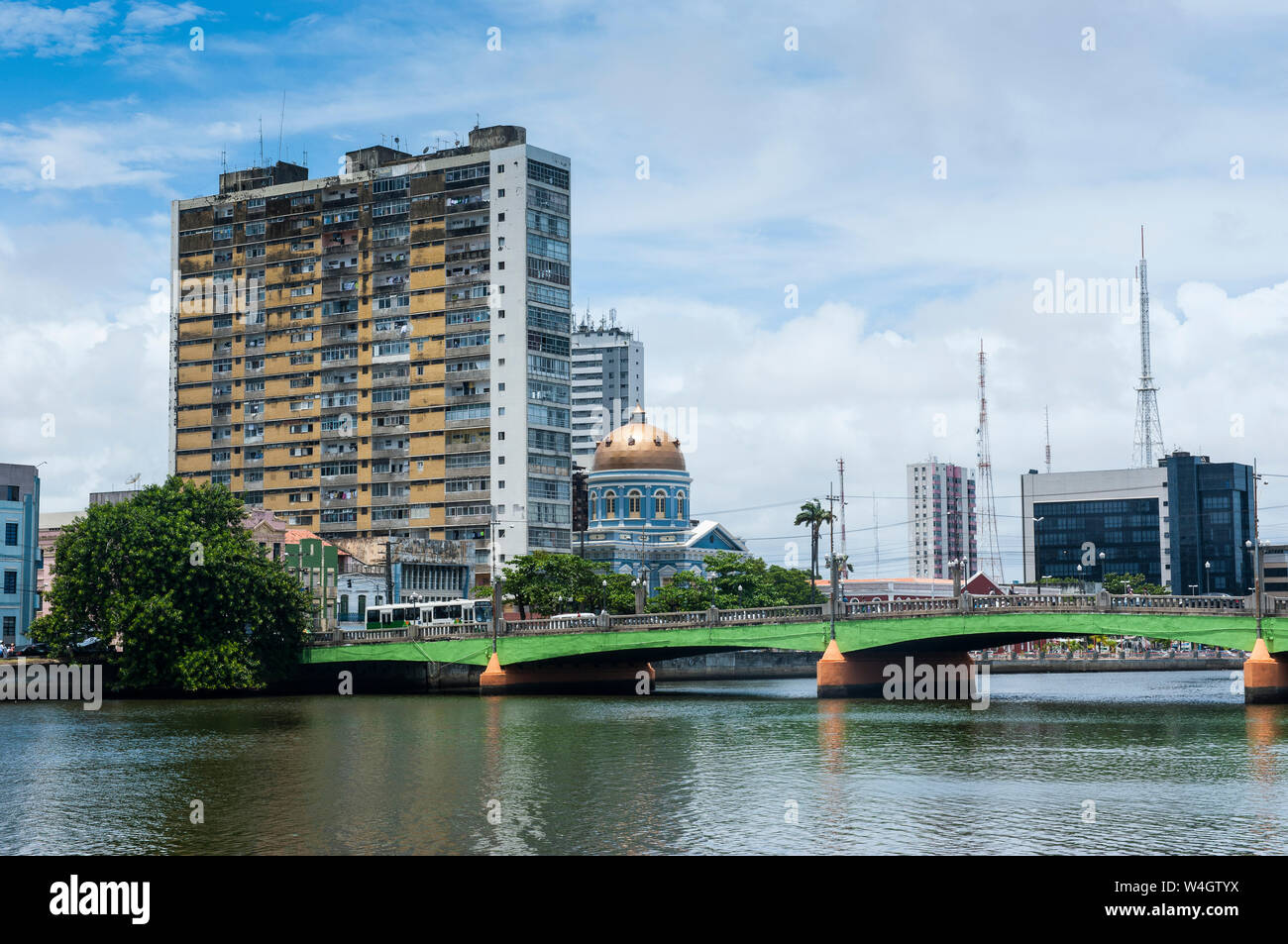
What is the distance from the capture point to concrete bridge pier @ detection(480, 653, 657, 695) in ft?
326

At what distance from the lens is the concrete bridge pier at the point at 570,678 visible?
99.3 meters

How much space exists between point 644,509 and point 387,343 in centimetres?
3258

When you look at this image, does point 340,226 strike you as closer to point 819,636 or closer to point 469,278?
point 469,278

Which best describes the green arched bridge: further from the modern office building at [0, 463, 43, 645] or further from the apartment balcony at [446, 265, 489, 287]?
the apartment balcony at [446, 265, 489, 287]

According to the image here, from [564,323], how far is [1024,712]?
8738 centimetres

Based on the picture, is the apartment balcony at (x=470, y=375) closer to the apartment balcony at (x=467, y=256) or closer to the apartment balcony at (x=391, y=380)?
the apartment balcony at (x=391, y=380)

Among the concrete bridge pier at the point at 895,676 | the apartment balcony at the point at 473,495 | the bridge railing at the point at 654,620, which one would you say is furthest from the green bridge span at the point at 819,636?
the apartment balcony at the point at 473,495

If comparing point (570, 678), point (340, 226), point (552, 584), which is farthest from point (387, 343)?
point (570, 678)

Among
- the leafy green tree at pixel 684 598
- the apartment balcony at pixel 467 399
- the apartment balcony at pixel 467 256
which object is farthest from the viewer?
the apartment balcony at pixel 467 399

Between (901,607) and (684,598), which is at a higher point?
(901,607)

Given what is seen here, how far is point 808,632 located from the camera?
92.8 meters

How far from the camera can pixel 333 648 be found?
335 feet

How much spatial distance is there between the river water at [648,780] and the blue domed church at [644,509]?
254 ft
